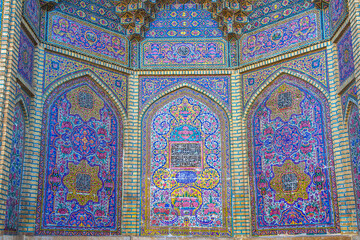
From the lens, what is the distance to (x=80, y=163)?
8.74 meters

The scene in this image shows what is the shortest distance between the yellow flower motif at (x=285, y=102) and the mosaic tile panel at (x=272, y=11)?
1.44 metres

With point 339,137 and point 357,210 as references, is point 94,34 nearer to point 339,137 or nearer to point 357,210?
point 339,137

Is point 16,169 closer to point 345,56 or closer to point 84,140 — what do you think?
point 84,140

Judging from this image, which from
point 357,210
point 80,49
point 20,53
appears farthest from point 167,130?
point 357,210

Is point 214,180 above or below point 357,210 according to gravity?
above

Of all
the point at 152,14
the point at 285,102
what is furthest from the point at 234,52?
the point at 152,14

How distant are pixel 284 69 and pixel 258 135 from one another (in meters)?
1.37

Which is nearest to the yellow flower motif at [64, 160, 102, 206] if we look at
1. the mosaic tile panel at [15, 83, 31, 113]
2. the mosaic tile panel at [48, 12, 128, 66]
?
the mosaic tile panel at [15, 83, 31, 113]

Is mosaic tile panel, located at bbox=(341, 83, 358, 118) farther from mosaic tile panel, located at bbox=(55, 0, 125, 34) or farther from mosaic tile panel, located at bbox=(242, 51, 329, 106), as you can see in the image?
mosaic tile panel, located at bbox=(55, 0, 125, 34)

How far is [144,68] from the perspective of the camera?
32.3ft

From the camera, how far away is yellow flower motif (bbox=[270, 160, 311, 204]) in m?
8.46

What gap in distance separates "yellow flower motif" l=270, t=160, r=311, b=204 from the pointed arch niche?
4475 millimetres

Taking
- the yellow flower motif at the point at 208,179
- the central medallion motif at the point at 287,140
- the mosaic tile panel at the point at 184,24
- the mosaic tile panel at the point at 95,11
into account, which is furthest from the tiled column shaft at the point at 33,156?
the central medallion motif at the point at 287,140

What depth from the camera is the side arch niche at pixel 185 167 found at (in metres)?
9.00
